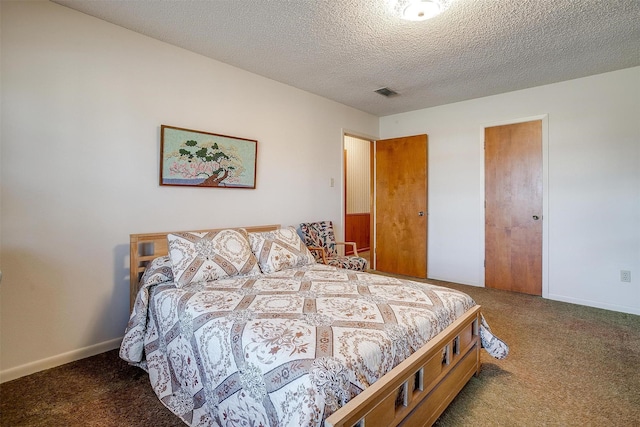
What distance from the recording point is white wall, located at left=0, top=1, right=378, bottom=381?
→ 2059mm

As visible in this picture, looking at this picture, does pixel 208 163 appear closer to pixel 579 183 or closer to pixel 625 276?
pixel 579 183

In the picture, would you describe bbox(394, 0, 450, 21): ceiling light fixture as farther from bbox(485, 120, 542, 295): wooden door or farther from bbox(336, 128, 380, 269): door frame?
bbox(485, 120, 542, 295): wooden door

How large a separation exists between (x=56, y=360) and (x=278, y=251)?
5.71 ft

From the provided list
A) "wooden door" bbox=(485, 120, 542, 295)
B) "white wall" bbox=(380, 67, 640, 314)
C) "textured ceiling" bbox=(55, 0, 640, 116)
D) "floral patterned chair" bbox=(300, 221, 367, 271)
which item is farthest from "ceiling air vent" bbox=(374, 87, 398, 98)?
"floral patterned chair" bbox=(300, 221, 367, 271)

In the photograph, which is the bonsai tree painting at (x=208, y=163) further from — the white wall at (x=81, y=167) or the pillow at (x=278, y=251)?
the pillow at (x=278, y=251)

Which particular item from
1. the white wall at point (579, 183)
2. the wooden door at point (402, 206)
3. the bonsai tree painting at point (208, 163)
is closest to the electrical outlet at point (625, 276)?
the white wall at point (579, 183)

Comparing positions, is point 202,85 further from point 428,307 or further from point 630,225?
point 630,225

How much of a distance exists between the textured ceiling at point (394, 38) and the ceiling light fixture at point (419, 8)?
3.4 inches

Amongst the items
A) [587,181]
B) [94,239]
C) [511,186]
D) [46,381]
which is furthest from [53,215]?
[587,181]

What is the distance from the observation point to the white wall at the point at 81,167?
81.0 inches

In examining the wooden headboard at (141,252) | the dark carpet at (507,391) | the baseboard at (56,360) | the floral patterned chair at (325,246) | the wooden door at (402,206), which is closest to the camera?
the dark carpet at (507,391)

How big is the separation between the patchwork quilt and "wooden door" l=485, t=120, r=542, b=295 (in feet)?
7.75

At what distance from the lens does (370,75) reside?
3.41 m

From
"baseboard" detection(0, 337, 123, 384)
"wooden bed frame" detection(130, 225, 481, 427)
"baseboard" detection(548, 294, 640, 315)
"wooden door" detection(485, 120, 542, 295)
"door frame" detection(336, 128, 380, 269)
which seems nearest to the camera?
"wooden bed frame" detection(130, 225, 481, 427)
